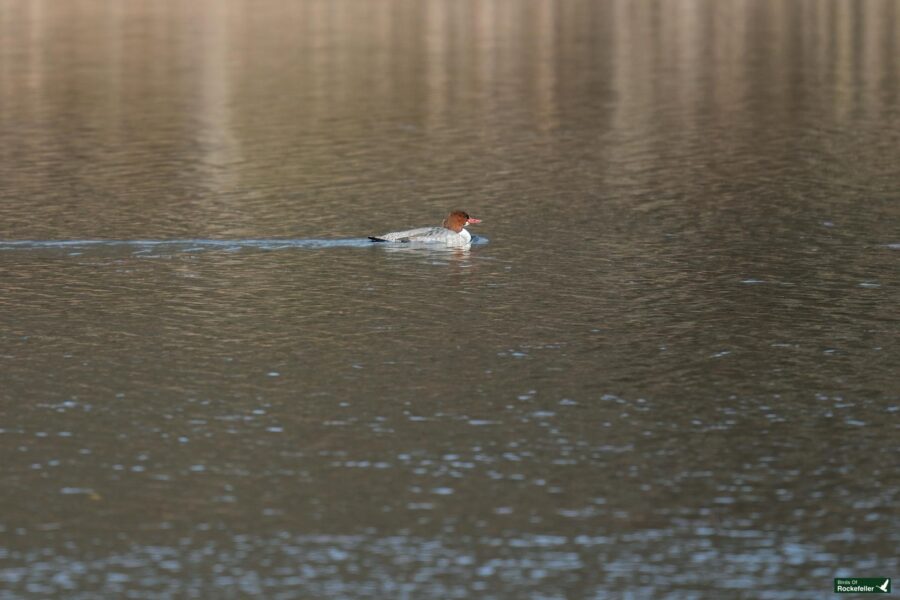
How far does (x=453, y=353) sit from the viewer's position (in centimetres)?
2138

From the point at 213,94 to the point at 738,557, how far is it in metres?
45.8

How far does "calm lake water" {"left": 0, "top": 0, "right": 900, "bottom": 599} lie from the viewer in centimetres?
1444

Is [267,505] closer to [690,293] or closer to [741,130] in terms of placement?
[690,293]

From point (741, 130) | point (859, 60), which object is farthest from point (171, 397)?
point (859, 60)

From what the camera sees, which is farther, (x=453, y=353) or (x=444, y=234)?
(x=444, y=234)

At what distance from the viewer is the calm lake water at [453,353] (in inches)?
568

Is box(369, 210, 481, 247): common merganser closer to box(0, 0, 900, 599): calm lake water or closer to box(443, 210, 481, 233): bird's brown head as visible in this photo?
box(443, 210, 481, 233): bird's brown head

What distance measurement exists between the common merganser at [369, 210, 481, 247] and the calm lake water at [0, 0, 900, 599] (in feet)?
1.42

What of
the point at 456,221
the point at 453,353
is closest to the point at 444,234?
the point at 456,221

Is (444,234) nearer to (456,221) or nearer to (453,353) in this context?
(456,221)

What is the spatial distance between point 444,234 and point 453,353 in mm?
8684

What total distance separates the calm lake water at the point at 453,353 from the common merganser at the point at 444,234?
433 mm

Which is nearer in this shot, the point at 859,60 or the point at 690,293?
the point at 690,293

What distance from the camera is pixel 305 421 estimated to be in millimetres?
18203
